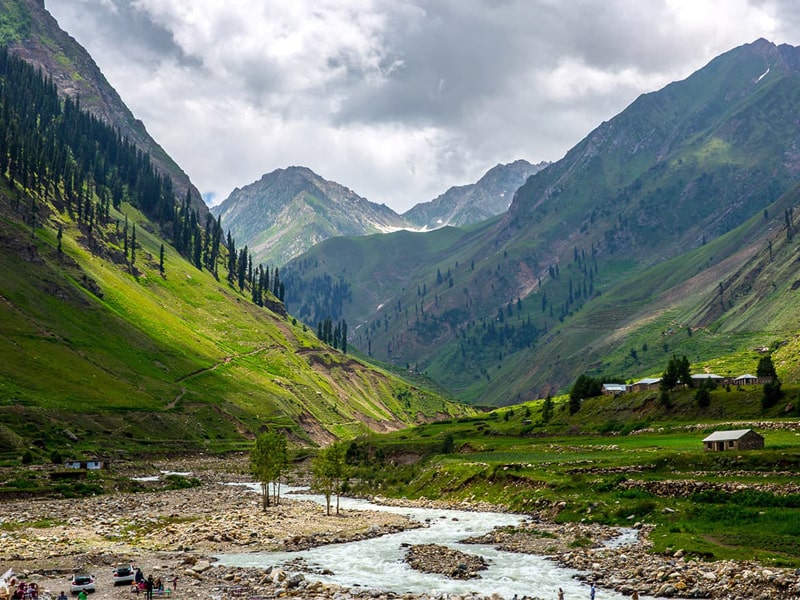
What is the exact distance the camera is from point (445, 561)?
5919 cm

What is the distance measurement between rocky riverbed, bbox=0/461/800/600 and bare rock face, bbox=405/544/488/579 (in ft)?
0.87

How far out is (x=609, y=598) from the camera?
45469mm

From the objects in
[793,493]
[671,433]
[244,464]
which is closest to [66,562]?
[793,493]

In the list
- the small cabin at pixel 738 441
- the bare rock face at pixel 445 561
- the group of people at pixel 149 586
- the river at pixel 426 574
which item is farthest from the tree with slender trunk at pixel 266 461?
the small cabin at pixel 738 441

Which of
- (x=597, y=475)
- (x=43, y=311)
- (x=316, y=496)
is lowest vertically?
(x=316, y=496)

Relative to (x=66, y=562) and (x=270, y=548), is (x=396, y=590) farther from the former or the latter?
(x=66, y=562)

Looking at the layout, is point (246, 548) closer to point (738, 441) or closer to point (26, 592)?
point (26, 592)

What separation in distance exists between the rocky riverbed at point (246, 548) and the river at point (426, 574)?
162 cm

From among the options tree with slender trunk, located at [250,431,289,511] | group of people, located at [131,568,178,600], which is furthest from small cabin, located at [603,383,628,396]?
group of people, located at [131,568,178,600]

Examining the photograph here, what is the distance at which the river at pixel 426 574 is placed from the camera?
163 ft

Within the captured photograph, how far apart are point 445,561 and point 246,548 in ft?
66.8

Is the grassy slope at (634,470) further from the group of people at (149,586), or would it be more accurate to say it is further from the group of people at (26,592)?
the group of people at (26,592)

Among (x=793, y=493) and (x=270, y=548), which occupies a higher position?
(x=793, y=493)

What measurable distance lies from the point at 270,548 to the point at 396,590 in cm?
2144
